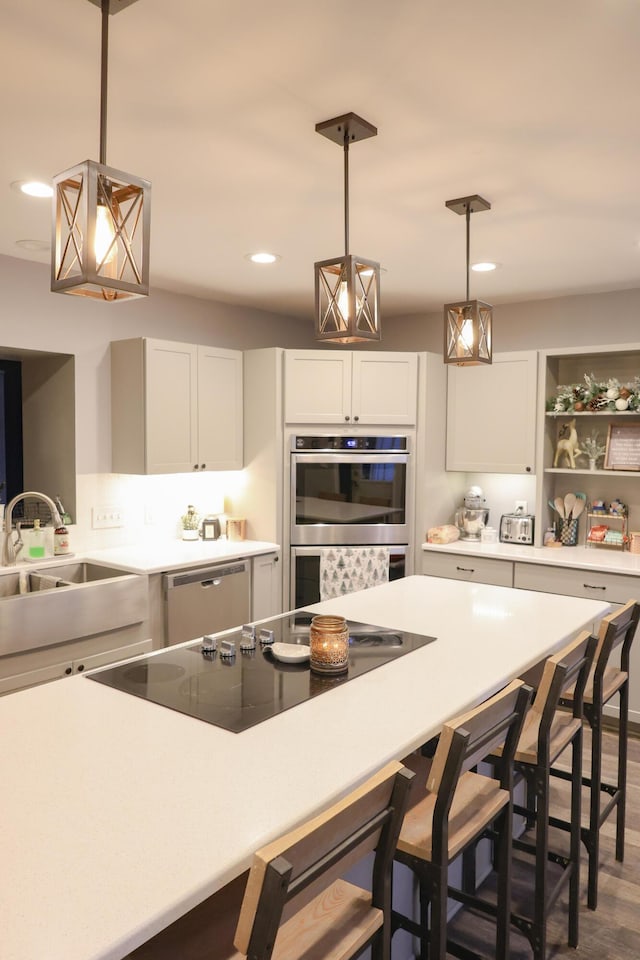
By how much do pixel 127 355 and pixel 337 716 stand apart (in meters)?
2.94

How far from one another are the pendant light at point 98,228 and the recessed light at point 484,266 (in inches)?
99.9

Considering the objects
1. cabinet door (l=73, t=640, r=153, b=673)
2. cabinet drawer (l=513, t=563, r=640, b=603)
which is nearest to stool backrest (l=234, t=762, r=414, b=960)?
cabinet door (l=73, t=640, r=153, b=673)

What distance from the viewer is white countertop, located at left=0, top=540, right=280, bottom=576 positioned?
370 centimetres

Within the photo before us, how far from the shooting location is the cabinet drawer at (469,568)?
4332mm

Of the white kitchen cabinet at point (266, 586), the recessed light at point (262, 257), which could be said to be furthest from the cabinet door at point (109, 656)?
the recessed light at point (262, 257)

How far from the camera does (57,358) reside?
4.08 m

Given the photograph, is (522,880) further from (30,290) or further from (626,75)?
(30,290)

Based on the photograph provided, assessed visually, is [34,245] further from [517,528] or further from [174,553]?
[517,528]

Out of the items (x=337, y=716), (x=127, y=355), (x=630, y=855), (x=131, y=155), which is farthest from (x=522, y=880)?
(x=127, y=355)

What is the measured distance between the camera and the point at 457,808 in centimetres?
178

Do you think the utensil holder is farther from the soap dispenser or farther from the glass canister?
the soap dispenser

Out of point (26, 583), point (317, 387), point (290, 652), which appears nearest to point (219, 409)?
point (317, 387)

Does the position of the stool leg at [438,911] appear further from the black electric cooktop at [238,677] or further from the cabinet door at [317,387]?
the cabinet door at [317,387]

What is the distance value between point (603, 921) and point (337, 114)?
2723mm
